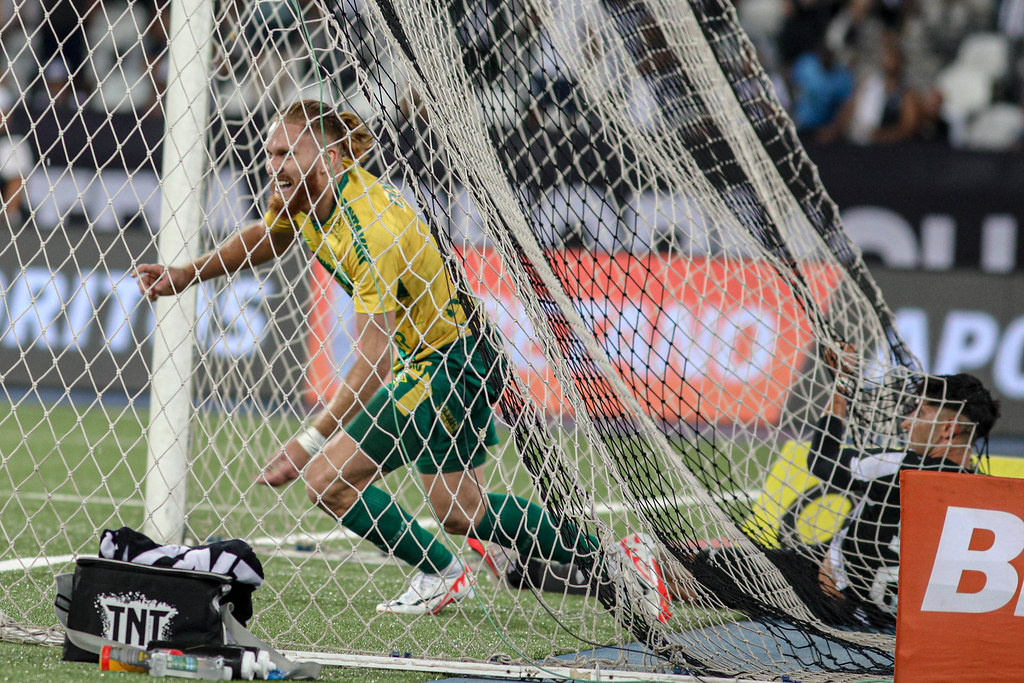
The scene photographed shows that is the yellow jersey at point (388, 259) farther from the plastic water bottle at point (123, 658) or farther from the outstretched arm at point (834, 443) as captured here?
the outstretched arm at point (834, 443)

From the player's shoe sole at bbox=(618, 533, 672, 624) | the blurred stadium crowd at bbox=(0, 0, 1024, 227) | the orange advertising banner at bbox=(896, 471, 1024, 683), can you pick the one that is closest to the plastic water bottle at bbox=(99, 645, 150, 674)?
the player's shoe sole at bbox=(618, 533, 672, 624)

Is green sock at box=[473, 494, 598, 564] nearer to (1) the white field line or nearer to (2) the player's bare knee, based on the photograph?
(1) the white field line

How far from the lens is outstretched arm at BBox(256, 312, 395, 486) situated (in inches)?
123

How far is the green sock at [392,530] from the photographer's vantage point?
3.44 m

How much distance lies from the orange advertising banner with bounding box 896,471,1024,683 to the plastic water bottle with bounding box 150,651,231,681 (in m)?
1.50

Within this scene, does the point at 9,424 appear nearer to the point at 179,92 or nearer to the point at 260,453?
the point at 260,453

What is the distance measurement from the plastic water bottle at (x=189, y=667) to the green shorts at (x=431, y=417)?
746mm

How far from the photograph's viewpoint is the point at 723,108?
4496mm

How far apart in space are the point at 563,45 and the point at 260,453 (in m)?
2.19

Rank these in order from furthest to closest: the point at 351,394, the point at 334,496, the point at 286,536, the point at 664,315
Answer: the point at 664,315 < the point at 334,496 < the point at 351,394 < the point at 286,536

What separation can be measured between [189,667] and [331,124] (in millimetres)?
1442

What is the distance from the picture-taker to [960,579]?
2.76 metres

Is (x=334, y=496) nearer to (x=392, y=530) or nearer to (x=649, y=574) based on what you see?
(x=392, y=530)

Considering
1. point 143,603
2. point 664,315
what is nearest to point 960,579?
point 143,603
